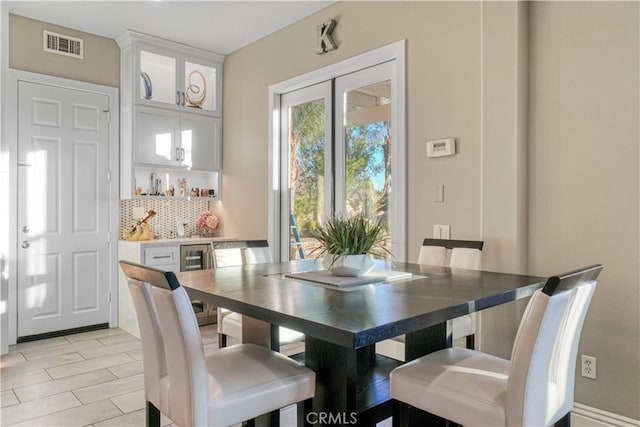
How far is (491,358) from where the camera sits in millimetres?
1688

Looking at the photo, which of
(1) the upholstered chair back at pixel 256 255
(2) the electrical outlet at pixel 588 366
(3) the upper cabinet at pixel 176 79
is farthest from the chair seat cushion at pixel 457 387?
(3) the upper cabinet at pixel 176 79

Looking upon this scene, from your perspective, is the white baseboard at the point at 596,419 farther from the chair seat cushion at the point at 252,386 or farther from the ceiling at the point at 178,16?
the ceiling at the point at 178,16

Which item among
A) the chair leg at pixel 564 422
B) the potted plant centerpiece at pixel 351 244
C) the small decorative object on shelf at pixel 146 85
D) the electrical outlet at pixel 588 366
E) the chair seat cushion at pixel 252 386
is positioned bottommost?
the electrical outlet at pixel 588 366

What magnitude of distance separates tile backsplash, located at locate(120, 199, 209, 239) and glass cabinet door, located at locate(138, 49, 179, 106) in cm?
108

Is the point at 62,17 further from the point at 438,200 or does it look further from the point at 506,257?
the point at 506,257

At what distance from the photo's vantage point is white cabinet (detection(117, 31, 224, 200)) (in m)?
4.28

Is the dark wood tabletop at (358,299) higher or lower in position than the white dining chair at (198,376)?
higher

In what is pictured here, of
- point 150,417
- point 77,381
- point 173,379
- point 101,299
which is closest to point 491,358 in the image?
point 173,379

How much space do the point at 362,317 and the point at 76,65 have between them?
13.8ft

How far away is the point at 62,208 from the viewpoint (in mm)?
4098

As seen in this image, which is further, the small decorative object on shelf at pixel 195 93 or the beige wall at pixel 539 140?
the small decorative object on shelf at pixel 195 93

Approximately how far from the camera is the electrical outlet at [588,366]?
2.32m

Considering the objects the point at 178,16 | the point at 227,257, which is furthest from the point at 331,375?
the point at 178,16

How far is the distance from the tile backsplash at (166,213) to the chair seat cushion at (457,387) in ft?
12.2
